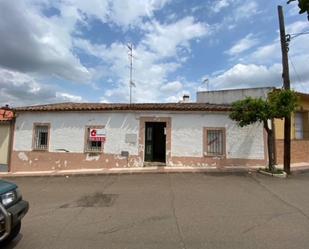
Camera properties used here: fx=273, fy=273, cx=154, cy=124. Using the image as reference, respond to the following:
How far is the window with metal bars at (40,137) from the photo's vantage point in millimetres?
14812

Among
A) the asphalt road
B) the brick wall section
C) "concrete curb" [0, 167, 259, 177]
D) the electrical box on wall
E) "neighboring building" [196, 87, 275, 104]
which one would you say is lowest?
the asphalt road

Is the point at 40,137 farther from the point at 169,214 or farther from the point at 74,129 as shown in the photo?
the point at 169,214

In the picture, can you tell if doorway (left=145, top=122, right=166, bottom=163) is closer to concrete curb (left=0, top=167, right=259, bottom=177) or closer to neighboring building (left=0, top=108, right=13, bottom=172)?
concrete curb (left=0, top=167, right=259, bottom=177)

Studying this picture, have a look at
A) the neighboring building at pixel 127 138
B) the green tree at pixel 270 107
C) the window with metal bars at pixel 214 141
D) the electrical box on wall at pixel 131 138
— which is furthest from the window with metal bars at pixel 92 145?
the green tree at pixel 270 107

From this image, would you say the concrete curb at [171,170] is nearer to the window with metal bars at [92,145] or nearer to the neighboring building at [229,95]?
the window with metal bars at [92,145]

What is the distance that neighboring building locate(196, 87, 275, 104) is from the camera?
15.5m

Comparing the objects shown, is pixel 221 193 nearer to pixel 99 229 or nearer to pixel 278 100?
pixel 99 229

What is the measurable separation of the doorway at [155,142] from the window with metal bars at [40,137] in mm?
5481

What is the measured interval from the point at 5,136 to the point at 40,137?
2.16 m

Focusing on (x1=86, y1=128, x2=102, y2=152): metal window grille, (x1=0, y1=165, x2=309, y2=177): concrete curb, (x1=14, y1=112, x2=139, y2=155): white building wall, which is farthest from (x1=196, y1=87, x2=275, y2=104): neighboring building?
(x1=86, y1=128, x2=102, y2=152): metal window grille

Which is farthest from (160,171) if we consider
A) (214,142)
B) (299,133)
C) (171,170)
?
(299,133)

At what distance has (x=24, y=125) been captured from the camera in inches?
591

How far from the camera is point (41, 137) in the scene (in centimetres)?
1492

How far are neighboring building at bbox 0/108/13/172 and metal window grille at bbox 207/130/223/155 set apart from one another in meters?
10.8
